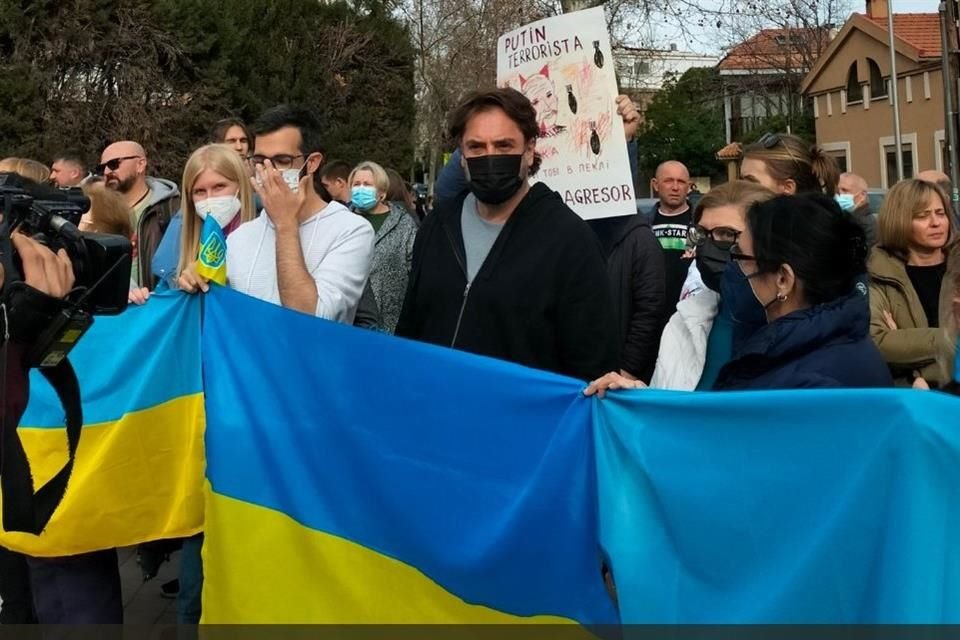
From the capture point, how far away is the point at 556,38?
15.9ft

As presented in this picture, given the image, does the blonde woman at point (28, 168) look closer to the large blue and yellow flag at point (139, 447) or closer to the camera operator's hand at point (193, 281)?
the large blue and yellow flag at point (139, 447)

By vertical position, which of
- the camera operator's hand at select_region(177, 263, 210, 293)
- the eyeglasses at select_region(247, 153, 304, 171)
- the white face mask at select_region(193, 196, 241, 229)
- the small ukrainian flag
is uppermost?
the eyeglasses at select_region(247, 153, 304, 171)

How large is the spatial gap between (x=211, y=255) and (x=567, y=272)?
1240 millimetres

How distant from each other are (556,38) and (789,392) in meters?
2.69

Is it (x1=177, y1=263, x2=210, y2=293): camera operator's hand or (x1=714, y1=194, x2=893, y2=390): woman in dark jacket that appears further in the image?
(x1=177, y1=263, x2=210, y2=293): camera operator's hand

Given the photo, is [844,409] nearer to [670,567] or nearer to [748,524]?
[748,524]

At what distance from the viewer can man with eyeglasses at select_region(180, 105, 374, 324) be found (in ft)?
12.8

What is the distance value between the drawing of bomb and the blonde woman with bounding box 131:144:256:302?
1.20 metres

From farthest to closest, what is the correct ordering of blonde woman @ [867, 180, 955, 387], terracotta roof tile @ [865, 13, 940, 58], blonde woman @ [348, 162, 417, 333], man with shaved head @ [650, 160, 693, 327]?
terracotta roof tile @ [865, 13, 940, 58]
man with shaved head @ [650, 160, 693, 327]
blonde woman @ [348, 162, 417, 333]
blonde woman @ [867, 180, 955, 387]

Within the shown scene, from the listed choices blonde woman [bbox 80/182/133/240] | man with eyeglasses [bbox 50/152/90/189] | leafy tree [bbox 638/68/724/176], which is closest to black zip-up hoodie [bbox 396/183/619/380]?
blonde woman [bbox 80/182/133/240]

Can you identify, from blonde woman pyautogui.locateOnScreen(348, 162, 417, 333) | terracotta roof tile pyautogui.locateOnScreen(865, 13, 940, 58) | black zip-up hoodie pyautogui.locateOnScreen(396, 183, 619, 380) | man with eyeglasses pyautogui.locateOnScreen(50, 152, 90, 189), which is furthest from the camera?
terracotta roof tile pyautogui.locateOnScreen(865, 13, 940, 58)

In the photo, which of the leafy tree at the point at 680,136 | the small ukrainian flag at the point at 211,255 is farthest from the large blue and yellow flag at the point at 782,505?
the leafy tree at the point at 680,136

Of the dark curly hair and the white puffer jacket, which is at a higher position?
the dark curly hair

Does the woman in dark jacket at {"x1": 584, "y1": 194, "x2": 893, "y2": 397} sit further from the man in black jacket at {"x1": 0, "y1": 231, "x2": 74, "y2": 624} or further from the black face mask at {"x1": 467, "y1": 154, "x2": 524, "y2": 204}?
the man in black jacket at {"x1": 0, "y1": 231, "x2": 74, "y2": 624}
